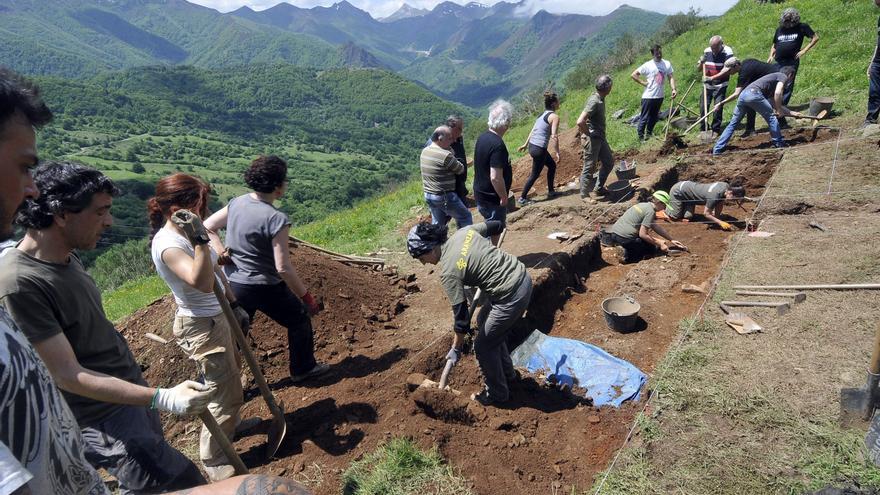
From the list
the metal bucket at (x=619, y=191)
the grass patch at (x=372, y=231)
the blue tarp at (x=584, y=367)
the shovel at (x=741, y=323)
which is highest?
the metal bucket at (x=619, y=191)

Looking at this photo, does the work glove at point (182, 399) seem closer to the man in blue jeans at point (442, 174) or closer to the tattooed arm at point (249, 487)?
the tattooed arm at point (249, 487)

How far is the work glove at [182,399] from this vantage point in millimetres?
2201

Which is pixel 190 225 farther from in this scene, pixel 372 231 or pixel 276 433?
pixel 372 231

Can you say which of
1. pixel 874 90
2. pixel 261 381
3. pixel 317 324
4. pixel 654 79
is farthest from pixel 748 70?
pixel 261 381

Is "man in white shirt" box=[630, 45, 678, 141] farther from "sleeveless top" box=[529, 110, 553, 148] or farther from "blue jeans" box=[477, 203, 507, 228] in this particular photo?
"blue jeans" box=[477, 203, 507, 228]

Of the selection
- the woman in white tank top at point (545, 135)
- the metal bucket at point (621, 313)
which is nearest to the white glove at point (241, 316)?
the metal bucket at point (621, 313)

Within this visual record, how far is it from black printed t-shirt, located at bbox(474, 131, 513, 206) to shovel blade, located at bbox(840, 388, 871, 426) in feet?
12.2

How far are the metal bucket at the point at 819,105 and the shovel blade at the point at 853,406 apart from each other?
8.39m

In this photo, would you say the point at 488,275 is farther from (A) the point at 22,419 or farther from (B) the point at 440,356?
(A) the point at 22,419

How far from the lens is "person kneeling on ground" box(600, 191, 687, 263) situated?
6.57 metres

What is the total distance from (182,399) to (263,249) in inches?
72.6

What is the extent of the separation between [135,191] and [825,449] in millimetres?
72275

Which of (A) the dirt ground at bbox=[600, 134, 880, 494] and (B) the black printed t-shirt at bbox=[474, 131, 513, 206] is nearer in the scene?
(A) the dirt ground at bbox=[600, 134, 880, 494]

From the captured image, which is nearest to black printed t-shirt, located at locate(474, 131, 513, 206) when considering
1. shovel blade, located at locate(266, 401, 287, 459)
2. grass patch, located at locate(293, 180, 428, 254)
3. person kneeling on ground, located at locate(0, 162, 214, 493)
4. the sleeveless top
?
the sleeveless top
